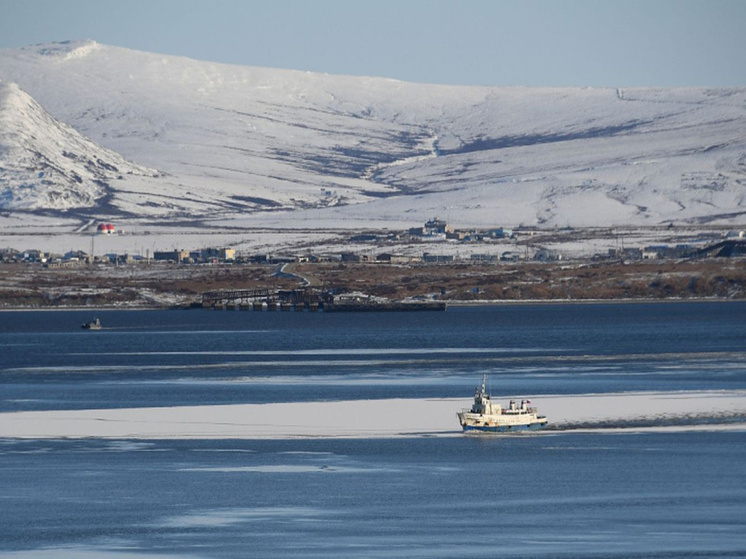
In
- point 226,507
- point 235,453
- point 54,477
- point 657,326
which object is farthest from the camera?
point 657,326

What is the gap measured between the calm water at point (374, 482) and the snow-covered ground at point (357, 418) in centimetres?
179

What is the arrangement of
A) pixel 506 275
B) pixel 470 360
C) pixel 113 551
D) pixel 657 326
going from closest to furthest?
pixel 113 551 < pixel 470 360 < pixel 657 326 < pixel 506 275

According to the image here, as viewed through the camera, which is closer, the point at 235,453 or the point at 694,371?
the point at 235,453

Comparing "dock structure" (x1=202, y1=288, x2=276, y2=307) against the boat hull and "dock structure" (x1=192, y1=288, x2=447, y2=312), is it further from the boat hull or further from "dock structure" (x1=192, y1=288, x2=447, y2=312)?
the boat hull

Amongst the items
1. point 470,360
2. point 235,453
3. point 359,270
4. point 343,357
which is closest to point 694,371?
point 470,360

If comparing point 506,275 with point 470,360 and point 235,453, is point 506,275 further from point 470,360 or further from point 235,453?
point 235,453

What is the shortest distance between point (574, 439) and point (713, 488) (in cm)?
795

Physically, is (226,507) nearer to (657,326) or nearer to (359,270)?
(657,326)

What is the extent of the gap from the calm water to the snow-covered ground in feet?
5.87

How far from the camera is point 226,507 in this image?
3250cm

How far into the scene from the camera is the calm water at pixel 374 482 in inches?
1134

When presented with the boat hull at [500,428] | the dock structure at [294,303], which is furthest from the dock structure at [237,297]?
the boat hull at [500,428]

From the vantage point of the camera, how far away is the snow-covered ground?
142 ft

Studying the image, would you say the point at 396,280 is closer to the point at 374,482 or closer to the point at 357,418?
the point at 357,418
